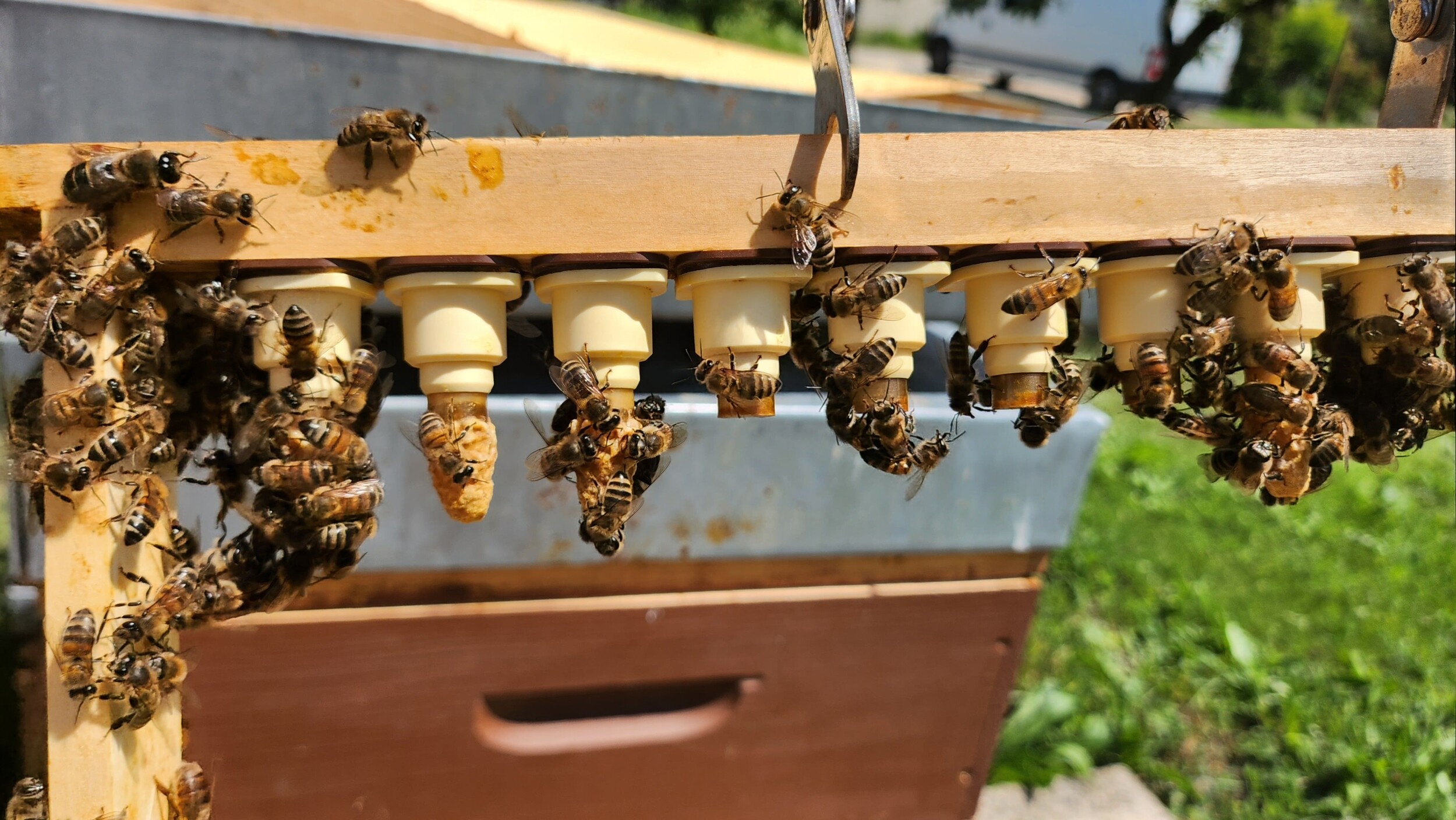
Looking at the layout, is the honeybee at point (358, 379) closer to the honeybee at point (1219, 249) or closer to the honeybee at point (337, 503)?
the honeybee at point (337, 503)

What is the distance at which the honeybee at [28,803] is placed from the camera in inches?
50.2

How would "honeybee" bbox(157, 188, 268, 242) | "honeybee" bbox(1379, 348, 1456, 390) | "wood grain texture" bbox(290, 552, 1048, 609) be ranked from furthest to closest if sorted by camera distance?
"wood grain texture" bbox(290, 552, 1048, 609), "honeybee" bbox(1379, 348, 1456, 390), "honeybee" bbox(157, 188, 268, 242)

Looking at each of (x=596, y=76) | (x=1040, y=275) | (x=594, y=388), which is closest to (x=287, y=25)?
(x=596, y=76)

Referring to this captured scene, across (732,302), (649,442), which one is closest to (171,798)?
(649,442)

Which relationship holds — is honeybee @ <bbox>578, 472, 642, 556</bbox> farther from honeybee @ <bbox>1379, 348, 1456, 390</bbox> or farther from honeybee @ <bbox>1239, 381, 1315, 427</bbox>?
honeybee @ <bbox>1379, 348, 1456, 390</bbox>

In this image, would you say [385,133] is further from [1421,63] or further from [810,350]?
[1421,63]

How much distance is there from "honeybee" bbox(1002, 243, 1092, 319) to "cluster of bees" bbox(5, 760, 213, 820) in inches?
57.3

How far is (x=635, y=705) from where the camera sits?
224 cm

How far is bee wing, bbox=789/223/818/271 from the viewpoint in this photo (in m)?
1.11

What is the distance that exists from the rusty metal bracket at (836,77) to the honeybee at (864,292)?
0.11 m

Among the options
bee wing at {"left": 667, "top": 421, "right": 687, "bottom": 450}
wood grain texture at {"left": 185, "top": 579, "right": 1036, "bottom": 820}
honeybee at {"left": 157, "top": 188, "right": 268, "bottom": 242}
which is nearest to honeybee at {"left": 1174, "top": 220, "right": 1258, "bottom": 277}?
bee wing at {"left": 667, "top": 421, "right": 687, "bottom": 450}

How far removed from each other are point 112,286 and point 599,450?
0.67 metres

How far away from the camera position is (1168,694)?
11.5 ft

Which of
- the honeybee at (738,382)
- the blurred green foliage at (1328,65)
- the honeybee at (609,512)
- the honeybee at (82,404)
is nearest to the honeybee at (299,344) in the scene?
the honeybee at (82,404)
